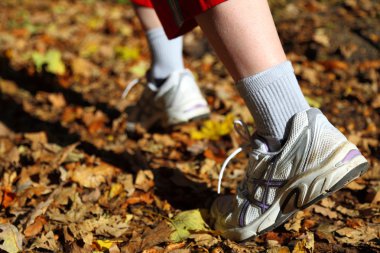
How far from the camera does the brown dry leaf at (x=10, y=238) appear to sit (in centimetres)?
167

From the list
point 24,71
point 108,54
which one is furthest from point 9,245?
point 108,54

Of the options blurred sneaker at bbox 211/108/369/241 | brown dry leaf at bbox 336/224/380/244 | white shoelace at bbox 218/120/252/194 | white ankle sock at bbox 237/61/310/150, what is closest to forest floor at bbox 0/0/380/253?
brown dry leaf at bbox 336/224/380/244

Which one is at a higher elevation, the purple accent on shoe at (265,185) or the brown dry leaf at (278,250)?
the purple accent on shoe at (265,185)

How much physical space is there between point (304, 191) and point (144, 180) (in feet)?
2.85

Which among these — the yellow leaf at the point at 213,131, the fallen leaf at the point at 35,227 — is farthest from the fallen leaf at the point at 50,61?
the fallen leaf at the point at 35,227

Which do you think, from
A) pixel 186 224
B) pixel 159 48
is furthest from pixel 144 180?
pixel 159 48

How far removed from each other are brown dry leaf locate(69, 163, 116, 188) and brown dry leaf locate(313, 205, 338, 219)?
96 cm

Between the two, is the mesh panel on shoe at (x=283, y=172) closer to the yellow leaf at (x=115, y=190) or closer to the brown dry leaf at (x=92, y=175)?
the yellow leaf at (x=115, y=190)

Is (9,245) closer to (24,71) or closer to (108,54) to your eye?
(24,71)

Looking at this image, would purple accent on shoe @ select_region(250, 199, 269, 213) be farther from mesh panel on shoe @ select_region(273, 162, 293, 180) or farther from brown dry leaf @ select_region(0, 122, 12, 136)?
brown dry leaf @ select_region(0, 122, 12, 136)

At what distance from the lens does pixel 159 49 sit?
2463 mm

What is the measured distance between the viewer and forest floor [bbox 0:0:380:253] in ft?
5.80

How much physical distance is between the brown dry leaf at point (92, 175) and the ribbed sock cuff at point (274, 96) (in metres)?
0.92

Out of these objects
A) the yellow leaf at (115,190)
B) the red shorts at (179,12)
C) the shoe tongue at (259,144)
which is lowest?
the yellow leaf at (115,190)
